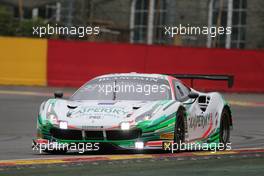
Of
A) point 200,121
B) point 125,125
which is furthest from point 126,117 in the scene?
point 200,121

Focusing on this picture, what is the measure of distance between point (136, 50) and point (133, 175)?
1961cm

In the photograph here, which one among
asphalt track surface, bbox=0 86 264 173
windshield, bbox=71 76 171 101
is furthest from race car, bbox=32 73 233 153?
asphalt track surface, bbox=0 86 264 173

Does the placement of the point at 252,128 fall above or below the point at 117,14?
below

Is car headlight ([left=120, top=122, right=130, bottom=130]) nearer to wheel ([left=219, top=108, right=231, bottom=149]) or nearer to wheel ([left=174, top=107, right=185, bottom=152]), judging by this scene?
wheel ([left=174, top=107, right=185, bottom=152])

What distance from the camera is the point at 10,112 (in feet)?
67.7

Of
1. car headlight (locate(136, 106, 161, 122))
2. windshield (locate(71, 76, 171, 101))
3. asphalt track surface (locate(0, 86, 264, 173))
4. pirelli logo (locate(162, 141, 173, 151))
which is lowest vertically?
asphalt track surface (locate(0, 86, 264, 173))

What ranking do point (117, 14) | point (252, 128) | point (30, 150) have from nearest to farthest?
1. point (30, 150)
2. point (252, 128)
3. point (117, 14)

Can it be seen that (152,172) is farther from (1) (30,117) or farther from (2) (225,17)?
(2) (225,17)

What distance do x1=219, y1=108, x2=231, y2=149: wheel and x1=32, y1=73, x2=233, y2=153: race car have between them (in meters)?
0.43

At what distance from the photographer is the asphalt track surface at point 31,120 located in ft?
42.1

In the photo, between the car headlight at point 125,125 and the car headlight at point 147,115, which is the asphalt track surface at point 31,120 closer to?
the car headlight at point 125,125

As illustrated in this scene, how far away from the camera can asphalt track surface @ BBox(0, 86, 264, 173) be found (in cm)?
1283

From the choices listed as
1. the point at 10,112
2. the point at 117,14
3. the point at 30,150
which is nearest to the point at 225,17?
the point at 117,14

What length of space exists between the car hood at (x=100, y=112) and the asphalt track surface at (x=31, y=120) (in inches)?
18.2
